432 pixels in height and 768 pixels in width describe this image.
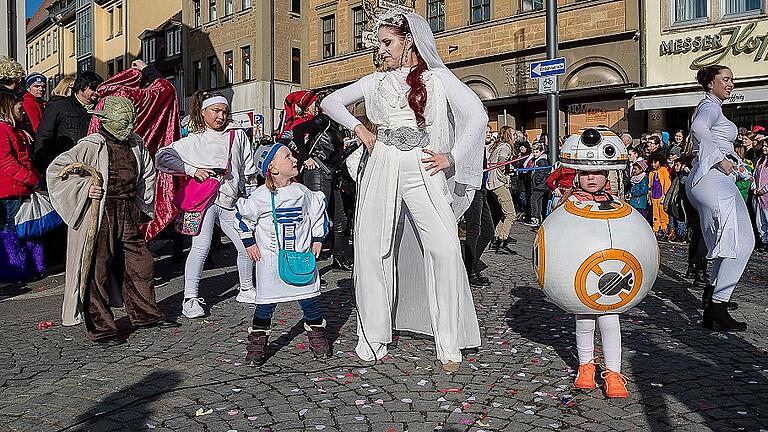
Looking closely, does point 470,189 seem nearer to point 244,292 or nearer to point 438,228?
point 438,228

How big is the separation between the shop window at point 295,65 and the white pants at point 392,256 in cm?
3662

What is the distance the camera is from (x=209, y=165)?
688 cm

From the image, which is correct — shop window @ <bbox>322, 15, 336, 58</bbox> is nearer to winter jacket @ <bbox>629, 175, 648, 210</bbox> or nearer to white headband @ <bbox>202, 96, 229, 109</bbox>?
winter jacket @ <bbox>629, 175, 648, 210</bbox>

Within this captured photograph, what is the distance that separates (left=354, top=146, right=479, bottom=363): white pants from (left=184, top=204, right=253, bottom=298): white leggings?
1928 mm

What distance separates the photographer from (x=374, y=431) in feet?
12.7

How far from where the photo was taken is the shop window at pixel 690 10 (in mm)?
21578

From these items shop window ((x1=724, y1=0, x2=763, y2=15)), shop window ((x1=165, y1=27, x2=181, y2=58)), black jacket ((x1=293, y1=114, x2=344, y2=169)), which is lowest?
black jacket ((x1=293, y1=114, x2=344, y2=169))

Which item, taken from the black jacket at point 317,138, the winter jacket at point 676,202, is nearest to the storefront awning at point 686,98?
the winter jacket at point 676,202

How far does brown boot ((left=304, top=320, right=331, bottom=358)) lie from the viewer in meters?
5.31

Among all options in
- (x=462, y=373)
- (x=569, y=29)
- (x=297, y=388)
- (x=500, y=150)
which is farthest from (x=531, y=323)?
(x=569, y=29)

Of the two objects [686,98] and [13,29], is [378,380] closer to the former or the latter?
[13,29]

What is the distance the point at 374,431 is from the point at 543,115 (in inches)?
908

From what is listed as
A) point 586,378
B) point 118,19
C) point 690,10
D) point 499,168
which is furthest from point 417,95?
point 118,19

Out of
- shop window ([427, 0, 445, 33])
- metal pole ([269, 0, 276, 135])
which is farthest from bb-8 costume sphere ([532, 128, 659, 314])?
metal pole ([269, 0, 276, 135])
